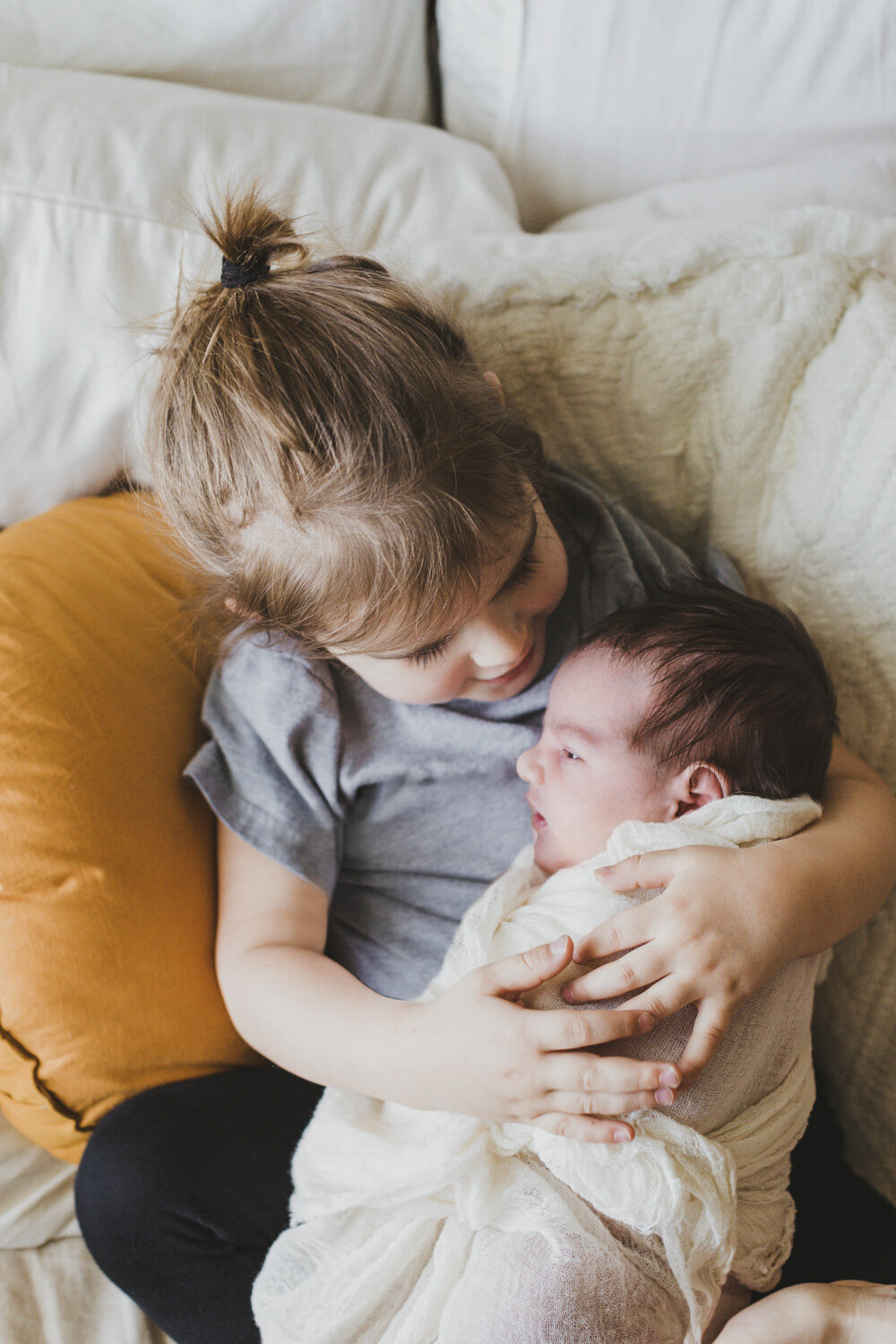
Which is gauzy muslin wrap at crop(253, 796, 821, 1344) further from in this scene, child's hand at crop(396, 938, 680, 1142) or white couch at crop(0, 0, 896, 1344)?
white couch at crop(0, 0, 896, 1344)

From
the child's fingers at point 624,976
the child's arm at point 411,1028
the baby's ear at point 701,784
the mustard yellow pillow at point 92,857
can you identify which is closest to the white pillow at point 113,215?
the mustard yellow pillow at point 92,857

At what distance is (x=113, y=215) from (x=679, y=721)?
686mm

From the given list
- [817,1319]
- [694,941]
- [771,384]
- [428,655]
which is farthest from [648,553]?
[817,1319]

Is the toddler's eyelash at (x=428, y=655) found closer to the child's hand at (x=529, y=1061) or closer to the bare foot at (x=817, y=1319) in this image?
the child's hand at (x=529, y=1061)

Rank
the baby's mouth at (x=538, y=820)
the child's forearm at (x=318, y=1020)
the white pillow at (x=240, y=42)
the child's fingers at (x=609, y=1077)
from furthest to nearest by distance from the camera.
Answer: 1. the white pillow at (x=240, y=42)
2. the baby's mouth at (x=538, y=820)
3. the child's forearm at (x=318, y=1020)
4. the child's fingers at (x=609, y=1077)

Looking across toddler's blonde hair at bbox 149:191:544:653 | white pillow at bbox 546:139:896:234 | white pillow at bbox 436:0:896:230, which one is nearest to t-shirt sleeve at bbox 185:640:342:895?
toddler's blonde hair at bbox 149:191:544:653

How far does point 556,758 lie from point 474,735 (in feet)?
0.37

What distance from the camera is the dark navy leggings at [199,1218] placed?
0.77 metres

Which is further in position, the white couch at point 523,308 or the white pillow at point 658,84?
the white pillow at point 658,84

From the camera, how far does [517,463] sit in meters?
0.75

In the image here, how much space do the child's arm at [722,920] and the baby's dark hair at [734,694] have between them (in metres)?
0.06

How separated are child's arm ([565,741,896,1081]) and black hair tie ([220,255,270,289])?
509 mm

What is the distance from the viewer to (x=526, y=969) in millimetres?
632

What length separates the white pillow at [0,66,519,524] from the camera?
33.8 inches
